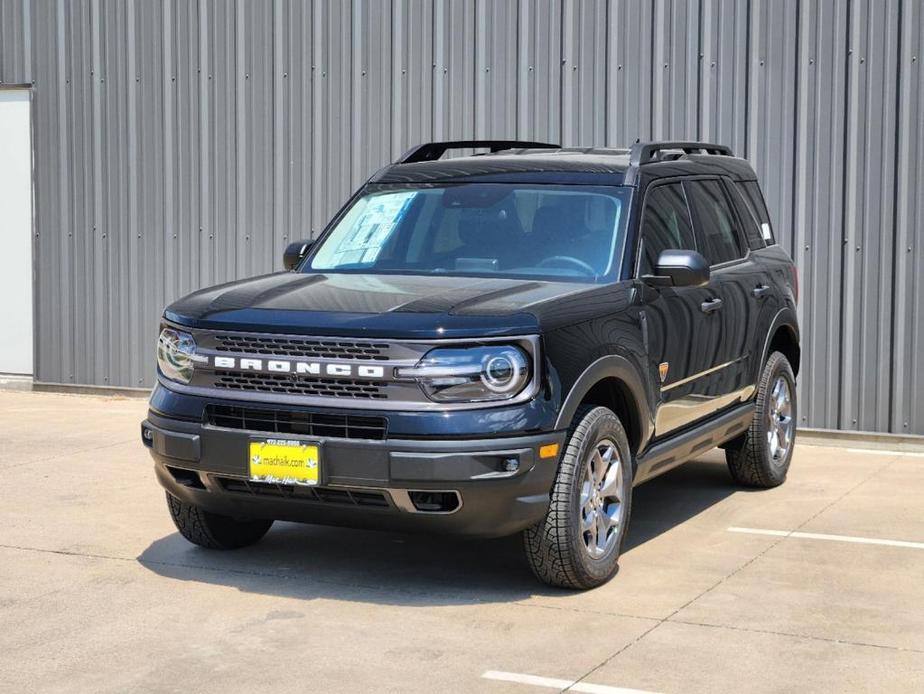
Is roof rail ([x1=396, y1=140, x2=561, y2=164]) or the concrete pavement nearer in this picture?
the concrete pavement

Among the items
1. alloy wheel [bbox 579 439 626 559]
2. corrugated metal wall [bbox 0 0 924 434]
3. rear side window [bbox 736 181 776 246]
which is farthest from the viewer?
corrugated metal wall [bbox 0 0 924 434]

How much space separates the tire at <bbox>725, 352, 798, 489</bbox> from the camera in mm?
8656

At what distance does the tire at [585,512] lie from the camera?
6.19 metres

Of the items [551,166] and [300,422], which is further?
[551,166]

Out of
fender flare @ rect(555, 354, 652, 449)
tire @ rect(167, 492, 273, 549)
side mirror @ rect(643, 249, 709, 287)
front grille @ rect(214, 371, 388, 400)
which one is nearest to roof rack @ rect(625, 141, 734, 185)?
side mirror @ rect(643, 249, 709, 287)

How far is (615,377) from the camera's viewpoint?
662 centimetres

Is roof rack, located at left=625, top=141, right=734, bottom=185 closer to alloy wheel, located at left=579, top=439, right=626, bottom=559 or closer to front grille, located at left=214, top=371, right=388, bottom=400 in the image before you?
alloy wheel, located at left=579, top=439, right=626, bottom=559

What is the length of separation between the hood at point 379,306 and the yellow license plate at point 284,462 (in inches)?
18.6

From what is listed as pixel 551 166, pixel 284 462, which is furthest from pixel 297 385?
pixel 551 166

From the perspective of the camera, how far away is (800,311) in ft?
35.3

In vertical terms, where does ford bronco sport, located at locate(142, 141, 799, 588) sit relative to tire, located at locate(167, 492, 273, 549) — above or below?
above

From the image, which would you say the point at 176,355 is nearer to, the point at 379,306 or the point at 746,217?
the point at 379,306

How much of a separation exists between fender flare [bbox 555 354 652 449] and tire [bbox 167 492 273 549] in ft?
6.01

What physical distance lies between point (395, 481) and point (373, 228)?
6.70 feet
